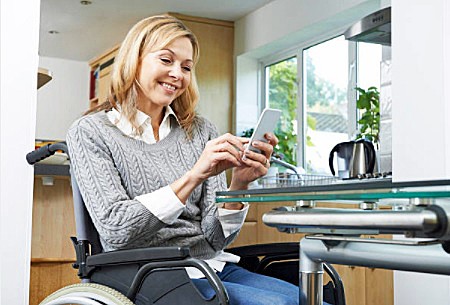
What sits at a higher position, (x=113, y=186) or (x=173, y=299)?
(x=113, y=186)

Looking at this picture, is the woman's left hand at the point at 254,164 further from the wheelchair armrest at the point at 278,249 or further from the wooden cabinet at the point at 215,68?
the wooden cabinet at the point at 215,68

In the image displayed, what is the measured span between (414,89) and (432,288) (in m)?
0.61

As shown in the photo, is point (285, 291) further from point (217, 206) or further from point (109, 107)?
point (109, 107)

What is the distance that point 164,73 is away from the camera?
1718 millimetres

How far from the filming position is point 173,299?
131 centimetres

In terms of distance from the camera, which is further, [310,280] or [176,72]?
[176,72]

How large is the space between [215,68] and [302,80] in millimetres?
924

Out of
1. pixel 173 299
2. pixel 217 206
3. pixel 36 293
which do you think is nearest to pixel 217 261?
pixel 217 206

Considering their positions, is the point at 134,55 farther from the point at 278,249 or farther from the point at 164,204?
the point at 278,249

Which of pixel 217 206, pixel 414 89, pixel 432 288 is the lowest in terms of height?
pixel 432 288

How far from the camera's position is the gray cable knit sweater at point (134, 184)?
4.93 ft

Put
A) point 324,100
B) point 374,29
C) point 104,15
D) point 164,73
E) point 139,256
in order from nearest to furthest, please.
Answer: point 139,256 < point 164,73 < point 374,29 < point 324,100 < point 104,15

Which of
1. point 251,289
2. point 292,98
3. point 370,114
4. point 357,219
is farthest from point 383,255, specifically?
point 292,98

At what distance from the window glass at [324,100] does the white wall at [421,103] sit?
2.57 meters
